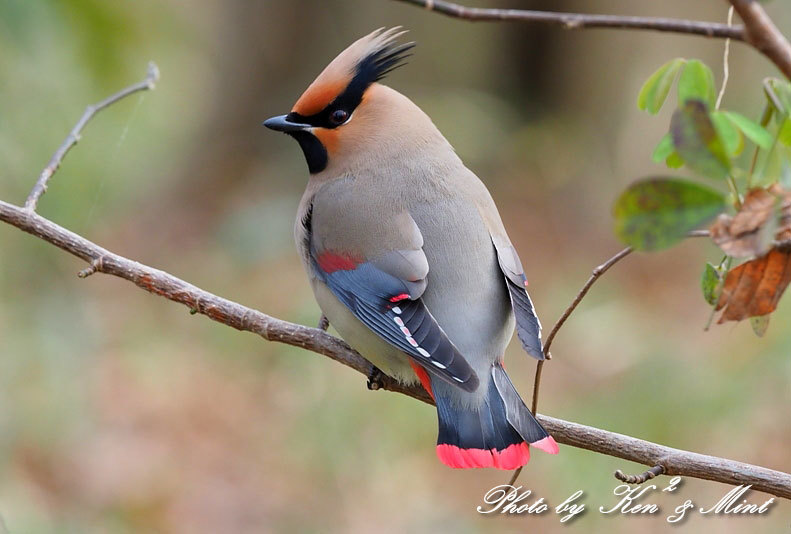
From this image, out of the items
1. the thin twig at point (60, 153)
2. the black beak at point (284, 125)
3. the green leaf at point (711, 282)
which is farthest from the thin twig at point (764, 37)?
the black beak at point (284, 125)

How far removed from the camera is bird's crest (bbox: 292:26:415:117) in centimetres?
314

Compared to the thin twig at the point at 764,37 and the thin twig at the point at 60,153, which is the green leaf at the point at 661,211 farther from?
the thin twig at the point at 60,153

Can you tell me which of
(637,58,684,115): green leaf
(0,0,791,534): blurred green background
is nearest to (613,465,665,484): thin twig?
(637,58,684,115): green leaf

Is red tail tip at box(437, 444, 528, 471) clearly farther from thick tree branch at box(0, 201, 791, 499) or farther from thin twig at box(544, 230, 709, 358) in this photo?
thin twig at box(544, 230, 709, 358)

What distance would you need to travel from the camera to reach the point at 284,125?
10.5 ft

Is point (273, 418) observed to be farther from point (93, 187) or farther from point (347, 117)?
point (347, 117)

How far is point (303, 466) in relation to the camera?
5.29 meters

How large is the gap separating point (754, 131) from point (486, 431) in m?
1.25

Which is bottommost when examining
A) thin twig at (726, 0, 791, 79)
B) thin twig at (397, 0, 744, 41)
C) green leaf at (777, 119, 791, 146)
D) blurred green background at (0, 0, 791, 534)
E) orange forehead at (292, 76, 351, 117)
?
blurred green background at (0, 0, 791, 534)

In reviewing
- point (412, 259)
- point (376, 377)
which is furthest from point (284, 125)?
point (376, 377)

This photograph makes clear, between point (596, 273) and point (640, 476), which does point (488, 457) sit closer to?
point (640, 476)

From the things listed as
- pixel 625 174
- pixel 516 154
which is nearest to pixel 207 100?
pixel 516 154

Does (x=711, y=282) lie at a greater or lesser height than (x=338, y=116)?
lesser

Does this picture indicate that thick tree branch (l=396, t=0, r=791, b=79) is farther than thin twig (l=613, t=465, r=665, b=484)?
No
